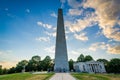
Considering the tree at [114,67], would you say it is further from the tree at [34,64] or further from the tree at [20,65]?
the tree at [20,65]

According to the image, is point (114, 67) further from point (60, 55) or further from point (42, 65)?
point (60, 55)

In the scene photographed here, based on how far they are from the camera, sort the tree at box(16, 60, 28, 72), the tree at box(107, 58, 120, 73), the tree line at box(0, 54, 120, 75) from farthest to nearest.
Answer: the tree at box(16, 60, 28, 72), the tree line at box(0, 54, 120, 75), the tree at box(107, 58, 120, 73)

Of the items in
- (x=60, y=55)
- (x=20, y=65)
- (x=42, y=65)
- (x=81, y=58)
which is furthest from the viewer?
(x=81, y=58)

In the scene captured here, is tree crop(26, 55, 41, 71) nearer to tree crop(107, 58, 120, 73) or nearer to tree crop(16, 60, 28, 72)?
tree crop(16, 60, 28, 72)

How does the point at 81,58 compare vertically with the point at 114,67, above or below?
above

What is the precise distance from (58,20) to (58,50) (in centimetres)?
976

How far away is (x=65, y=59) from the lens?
38031mm

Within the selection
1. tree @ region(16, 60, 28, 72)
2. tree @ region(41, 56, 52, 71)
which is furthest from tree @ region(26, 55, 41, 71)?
tree @ region(16, 60, 28, 72)

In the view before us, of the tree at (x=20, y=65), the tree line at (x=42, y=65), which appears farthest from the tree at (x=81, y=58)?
the tree at (x=20, y=65)

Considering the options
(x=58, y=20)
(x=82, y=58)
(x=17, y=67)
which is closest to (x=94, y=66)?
(x=82, y=58)

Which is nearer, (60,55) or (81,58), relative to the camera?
(60,55)

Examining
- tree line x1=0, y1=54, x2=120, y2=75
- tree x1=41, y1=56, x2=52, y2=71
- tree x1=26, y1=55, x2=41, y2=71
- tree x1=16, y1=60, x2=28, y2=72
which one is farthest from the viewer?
tree x1=16, y1=60, x2=28, y2=72

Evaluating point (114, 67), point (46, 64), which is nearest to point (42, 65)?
point (46, 64)

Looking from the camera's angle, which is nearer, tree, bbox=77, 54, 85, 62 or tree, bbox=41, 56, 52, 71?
tree, bbox=41, 56, 52, 71
